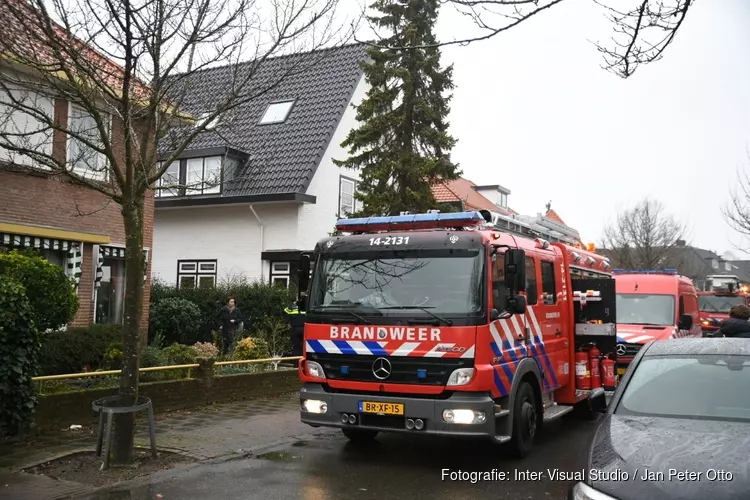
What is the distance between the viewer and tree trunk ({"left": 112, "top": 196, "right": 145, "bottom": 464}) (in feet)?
23.6

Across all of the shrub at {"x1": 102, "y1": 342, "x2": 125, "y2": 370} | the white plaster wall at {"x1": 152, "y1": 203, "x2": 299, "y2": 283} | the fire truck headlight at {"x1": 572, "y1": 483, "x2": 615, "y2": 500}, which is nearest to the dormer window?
the white plaster wall at {"x1": 152, "y1": 203, "x2": 299, "y2": 283}

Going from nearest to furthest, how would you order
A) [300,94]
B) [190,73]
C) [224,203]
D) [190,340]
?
[190,73] < [190,340] < [224,203] < [300,94]

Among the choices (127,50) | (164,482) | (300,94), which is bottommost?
(164,482)

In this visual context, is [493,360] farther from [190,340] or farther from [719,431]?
[190,340]

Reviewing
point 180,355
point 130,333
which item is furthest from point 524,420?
point 180,355

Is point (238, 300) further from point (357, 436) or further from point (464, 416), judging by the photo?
point (464, 416)

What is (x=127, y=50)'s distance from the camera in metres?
7.20

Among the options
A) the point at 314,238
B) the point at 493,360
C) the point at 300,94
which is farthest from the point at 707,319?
the point at 493,360

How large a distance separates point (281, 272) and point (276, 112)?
627 centimetres

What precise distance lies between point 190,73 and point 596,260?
766 cm

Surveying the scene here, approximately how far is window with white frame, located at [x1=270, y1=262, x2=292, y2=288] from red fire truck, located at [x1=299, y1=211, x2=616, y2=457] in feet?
40.0

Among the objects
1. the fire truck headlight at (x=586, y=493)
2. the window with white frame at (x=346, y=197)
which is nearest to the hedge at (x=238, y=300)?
the window with white frame at (x=346, y=197)

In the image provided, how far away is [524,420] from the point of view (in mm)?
7797

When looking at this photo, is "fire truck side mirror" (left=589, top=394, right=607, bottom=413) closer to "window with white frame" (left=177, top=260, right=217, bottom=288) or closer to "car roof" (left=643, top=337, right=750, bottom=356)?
"car roof" (left=643, top=337, right=750, bottom=356)
